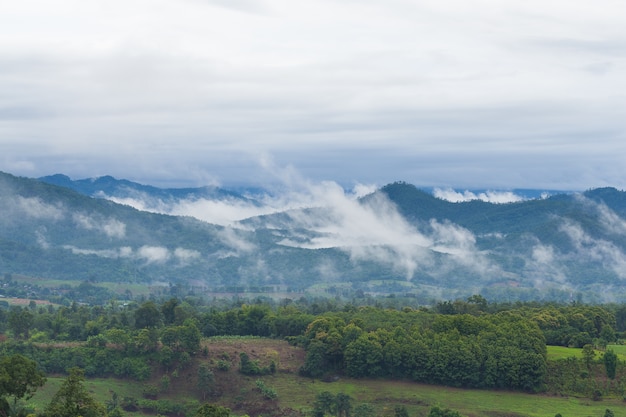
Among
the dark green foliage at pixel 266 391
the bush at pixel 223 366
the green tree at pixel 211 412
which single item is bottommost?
the dark green foliage at pixel 266 391

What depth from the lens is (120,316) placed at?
144375 mm

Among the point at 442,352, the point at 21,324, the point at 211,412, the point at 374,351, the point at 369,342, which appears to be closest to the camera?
the point at 211,412

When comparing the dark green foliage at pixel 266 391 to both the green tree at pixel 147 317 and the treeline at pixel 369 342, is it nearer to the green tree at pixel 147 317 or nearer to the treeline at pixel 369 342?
the treeline at pixel 369 342

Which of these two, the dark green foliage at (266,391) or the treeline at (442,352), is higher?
the treeline at (442,352)

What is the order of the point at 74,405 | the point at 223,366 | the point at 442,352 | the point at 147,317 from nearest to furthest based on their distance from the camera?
the point at 74,405, the point at 442,352, the point at 223,366, the point at 147,317

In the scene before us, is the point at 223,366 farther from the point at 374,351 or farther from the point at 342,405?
the point at 342,405

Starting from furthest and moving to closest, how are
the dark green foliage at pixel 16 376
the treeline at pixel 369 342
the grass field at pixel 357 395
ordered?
the treeline at pixel 369 342
the grass field at pixel 357 395
the dark green foliage at pixel 16 376

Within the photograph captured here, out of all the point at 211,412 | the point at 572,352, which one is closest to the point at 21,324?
the point at 211,412

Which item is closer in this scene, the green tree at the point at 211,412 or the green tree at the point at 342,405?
the green tree at the point at 211,412

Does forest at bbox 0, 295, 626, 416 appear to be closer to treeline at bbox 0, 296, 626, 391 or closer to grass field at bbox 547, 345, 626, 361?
treeline at bbox 0, 296, 626, 391

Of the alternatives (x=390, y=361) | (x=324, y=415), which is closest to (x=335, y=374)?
(x=390, y=361)

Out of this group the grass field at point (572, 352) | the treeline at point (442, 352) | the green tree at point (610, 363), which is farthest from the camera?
the grass field at point (572, 352)

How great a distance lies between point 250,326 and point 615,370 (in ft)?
189

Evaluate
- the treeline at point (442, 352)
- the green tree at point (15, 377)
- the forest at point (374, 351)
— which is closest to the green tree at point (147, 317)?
the forest at point (374, 351)
